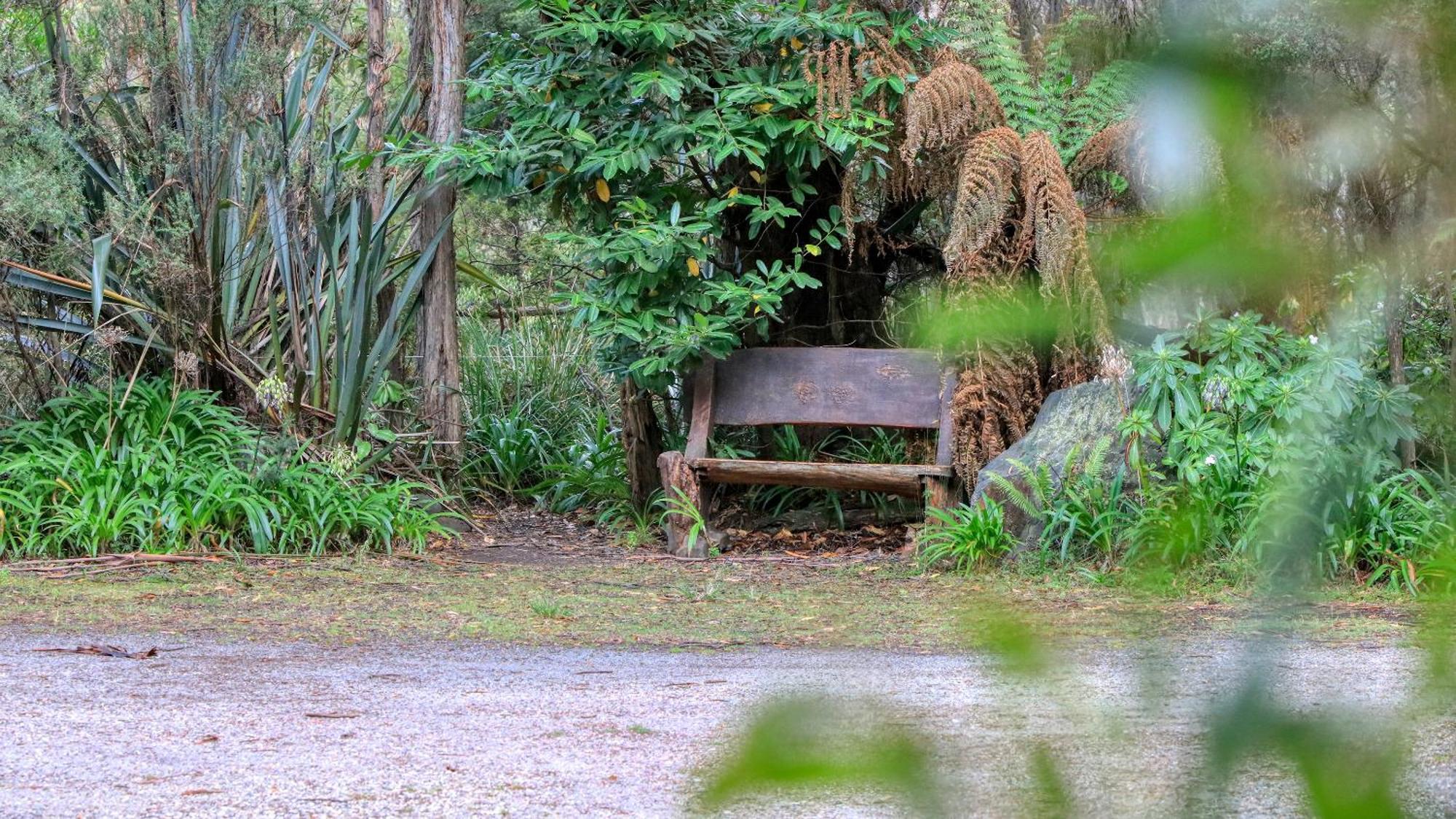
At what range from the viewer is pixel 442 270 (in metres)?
7.79

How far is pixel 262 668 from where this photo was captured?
370 centimetres

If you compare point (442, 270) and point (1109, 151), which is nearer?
point (1109, 151)

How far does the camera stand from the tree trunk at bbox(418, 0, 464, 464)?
24.9ft

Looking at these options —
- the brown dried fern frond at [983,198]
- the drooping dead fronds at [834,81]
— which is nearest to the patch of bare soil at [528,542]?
the brown dried fern frond at [983,198]

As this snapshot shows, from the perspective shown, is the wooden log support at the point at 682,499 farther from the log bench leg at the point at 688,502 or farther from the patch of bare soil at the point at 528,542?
the patch of bare soil at the point at 528,542

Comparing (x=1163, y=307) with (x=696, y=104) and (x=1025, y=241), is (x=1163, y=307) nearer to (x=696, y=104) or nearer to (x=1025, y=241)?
(x=1025, y=241)

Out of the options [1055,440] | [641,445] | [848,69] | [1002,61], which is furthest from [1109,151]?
[641,445]

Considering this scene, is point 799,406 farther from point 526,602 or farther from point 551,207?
point 526,602

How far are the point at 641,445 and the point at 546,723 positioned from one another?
5.05m

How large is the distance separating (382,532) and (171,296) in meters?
1.58

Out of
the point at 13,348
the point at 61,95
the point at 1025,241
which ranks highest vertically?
the point at 61,95

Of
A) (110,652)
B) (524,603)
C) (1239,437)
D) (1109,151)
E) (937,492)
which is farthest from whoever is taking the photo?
(937,492)

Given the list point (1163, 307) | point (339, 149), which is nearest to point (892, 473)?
point (339, 149)

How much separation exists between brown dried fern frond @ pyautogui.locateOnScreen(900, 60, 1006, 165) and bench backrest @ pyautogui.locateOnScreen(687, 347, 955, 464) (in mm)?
1165
